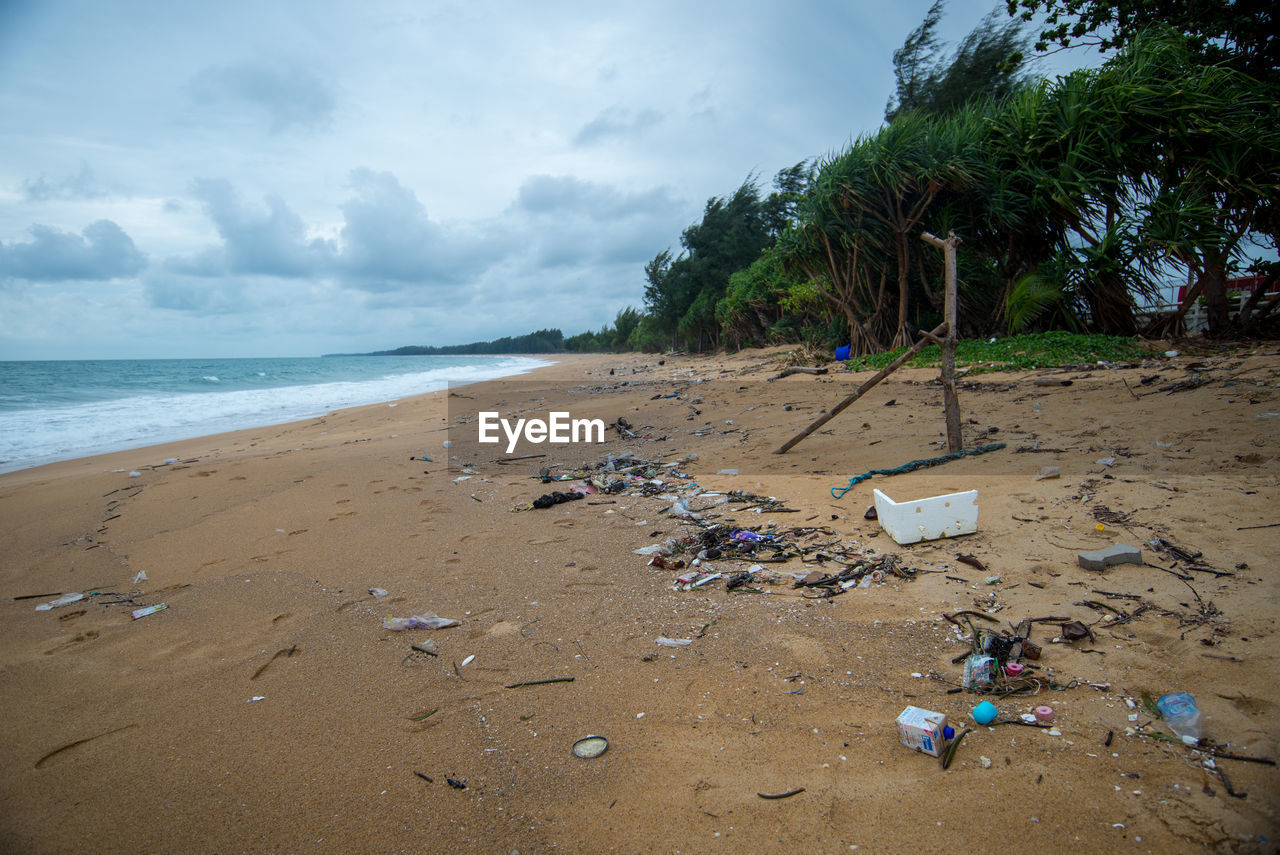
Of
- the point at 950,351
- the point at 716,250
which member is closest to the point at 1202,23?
the point at 950,351

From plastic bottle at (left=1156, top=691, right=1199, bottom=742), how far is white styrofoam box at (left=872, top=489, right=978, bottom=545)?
147 centimetres

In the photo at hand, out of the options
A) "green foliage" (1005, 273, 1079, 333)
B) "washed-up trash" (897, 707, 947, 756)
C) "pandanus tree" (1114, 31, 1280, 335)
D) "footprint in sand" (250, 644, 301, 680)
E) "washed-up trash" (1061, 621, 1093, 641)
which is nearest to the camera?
"washed-up trash" (897, 707, 947, 756)

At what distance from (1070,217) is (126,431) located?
17.0 metres

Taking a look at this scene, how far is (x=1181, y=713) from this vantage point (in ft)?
5.89

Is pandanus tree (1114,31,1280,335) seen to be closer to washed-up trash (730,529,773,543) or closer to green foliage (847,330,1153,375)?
green foliage (847,330,1153,375)

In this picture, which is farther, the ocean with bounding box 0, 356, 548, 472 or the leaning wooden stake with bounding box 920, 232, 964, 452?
the ocean with bounding box 0, 356, 548, 472

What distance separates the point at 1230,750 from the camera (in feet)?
5.49

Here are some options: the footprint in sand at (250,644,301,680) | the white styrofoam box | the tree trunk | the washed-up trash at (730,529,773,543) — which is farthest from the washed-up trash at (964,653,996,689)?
the tree trunk

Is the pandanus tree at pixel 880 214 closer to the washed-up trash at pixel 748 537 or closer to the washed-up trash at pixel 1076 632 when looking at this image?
the washed-up trash at pixel 748 537

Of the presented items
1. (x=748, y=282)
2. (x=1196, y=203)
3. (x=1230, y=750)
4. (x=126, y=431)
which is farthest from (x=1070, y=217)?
(x=126, y=431)

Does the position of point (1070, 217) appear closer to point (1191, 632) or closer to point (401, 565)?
point (1191, 632)

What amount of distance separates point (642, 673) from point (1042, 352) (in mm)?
8024

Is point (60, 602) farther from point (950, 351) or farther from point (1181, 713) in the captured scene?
point (950, 351)

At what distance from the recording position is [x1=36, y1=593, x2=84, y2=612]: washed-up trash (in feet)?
11.4
